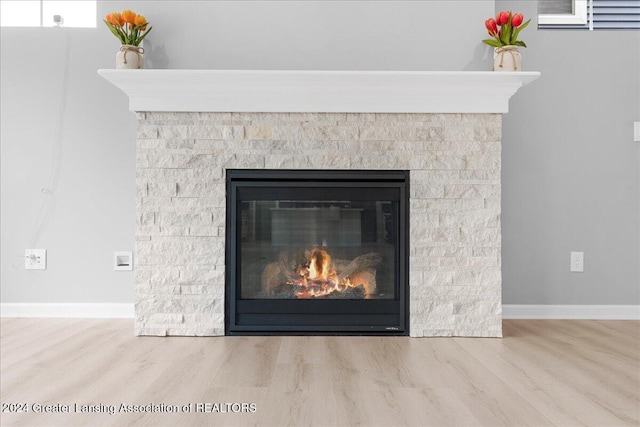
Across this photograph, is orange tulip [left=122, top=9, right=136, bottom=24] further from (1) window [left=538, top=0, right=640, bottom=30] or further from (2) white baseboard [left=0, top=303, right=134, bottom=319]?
(1) window [left=538, top=0, right=640, bottom=30]

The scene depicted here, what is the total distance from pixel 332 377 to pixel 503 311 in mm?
1394

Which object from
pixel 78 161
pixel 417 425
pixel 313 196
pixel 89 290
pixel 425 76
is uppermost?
pixel 425 76

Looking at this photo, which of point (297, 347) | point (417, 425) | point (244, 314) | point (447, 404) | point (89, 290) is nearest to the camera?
point (417, 425)

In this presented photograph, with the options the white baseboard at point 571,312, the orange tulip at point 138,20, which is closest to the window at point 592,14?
the white baseboard at point 571,312

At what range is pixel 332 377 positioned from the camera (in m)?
1.77

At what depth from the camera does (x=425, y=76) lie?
7.51 feet

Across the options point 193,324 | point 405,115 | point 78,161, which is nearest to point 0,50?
point 78,161

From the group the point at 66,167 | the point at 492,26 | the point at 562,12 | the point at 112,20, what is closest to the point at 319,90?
the point at 492,26

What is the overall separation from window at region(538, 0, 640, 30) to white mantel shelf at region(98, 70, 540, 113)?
2.75 feet

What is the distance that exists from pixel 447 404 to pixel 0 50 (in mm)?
2825

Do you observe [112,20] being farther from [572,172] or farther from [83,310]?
[572,172]

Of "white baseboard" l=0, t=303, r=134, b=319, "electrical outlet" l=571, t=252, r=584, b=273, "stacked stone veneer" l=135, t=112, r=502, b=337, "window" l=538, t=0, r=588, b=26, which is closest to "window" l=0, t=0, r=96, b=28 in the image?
"stacked stone veneer" l=135, t=112, r=502, b=337

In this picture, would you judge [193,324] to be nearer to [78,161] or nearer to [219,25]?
[78,161]

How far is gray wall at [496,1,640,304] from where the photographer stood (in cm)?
279
